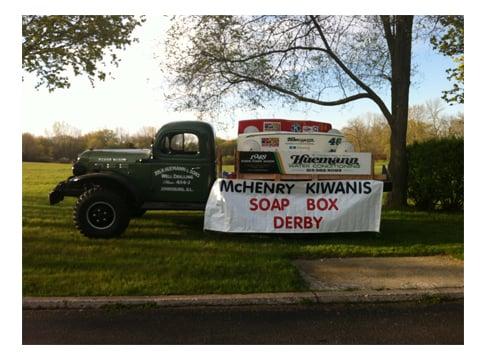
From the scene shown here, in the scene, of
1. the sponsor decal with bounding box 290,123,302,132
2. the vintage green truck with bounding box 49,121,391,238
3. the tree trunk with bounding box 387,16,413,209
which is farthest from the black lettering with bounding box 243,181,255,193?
the tree trunk with bounding box 387,16,413,209

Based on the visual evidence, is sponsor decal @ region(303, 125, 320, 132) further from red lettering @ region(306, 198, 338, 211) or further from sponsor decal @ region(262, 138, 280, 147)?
red lettering @ region(306, 198, 338, 211)

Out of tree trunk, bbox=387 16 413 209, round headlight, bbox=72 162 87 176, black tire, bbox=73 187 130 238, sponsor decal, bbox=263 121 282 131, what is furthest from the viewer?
tree trunk, bbox=387 16 413 209

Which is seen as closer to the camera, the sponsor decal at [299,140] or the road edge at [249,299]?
the road edge at [249,299]

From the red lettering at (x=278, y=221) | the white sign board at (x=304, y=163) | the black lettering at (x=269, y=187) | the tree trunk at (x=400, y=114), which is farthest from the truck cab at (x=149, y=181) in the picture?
the tree trunk at (x=400, y=114)

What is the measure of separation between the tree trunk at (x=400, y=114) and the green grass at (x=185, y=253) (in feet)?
5.59

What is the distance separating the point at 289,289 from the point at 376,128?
30.0 feet

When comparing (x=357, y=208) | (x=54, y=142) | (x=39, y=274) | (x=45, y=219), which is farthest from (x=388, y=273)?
(x=54, y=142)

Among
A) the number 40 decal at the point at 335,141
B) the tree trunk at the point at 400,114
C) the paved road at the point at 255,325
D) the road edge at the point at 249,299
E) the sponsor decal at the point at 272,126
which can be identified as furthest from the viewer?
the tree trunk at the point at 400,114

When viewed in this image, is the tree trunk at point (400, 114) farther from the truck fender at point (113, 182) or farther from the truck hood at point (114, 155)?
the truck fender at point (113, 182)

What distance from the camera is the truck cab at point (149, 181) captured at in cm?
748

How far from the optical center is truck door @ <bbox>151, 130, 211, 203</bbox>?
7.71 meters

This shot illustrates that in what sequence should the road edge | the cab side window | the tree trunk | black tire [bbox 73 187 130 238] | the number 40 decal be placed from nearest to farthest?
the road edge, black tire [bbox 73 187 130 238], the cab side window, the number 40 decal, the tree trunk

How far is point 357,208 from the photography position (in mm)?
7641

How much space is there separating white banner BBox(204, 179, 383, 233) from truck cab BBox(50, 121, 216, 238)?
49cm
